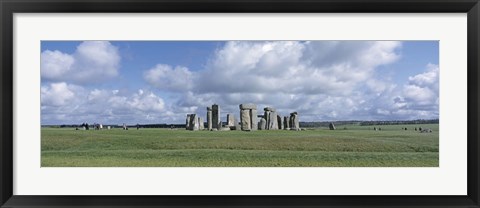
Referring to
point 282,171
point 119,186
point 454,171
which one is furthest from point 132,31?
point 454,171

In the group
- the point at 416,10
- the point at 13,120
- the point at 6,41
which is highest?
the point at 416,10

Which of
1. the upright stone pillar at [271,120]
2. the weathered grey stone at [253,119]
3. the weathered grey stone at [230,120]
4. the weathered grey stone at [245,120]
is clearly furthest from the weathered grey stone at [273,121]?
the weathered grey stone at [230,120]

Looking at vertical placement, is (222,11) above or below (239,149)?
above

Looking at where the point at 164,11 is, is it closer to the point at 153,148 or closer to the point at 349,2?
the point at 349,2

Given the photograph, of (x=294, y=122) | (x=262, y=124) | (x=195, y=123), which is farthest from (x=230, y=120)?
(x=294, y=122)

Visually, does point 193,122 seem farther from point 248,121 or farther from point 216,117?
point 248,121

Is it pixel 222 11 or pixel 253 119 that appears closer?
pixel 222 11
